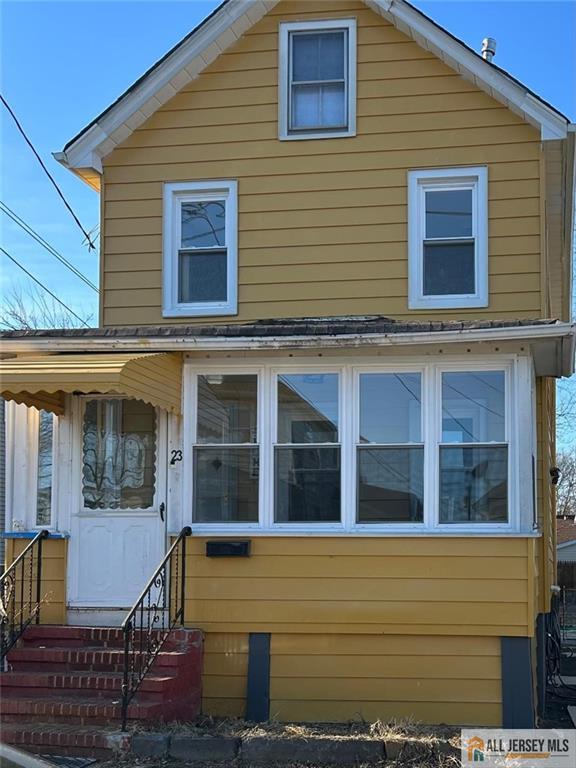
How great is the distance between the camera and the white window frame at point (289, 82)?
982cm

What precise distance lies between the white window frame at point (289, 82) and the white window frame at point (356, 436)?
276 centimetres

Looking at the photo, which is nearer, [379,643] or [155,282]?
[379,643]

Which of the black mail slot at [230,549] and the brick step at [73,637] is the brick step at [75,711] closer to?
the brick step at [73,637]

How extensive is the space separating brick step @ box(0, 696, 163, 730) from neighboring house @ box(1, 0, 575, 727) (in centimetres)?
116

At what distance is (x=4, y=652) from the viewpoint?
8242mm

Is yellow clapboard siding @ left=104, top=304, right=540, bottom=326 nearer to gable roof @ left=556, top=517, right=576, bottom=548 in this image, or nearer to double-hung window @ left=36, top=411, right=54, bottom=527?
double-hung window @ left=36, top=411, right=54, bottom=527

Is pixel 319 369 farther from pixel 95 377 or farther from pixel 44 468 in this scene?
pixel 44 468

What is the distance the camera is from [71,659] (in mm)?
8164

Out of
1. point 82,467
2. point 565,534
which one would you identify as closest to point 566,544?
point 565,534

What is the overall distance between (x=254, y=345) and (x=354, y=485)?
64.7 inches

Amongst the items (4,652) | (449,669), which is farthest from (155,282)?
(449,669)

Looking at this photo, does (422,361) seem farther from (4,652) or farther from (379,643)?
(4,652)

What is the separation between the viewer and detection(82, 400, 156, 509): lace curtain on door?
9023 millimetres

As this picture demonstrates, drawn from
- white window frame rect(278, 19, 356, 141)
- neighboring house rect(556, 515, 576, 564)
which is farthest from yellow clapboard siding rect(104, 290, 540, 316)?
neighboring house rect(556, 515, 576, 564)
